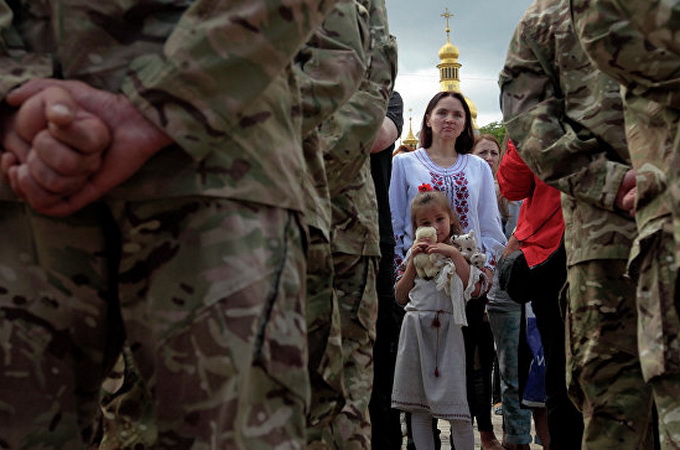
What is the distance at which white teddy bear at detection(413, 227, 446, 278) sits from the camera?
570cm

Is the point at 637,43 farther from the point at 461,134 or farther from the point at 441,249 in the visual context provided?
the point at 461,134

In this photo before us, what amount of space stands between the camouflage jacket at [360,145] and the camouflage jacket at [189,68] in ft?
5.35

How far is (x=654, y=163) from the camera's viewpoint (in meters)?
2.83

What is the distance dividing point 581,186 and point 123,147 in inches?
91.2

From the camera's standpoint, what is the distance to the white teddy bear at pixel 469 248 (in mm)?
5832

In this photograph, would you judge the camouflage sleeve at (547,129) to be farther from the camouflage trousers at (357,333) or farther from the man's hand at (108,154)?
the man's hand at (108,154)

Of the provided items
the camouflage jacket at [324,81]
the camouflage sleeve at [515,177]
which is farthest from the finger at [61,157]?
the camouflage sleeve at [515,177]

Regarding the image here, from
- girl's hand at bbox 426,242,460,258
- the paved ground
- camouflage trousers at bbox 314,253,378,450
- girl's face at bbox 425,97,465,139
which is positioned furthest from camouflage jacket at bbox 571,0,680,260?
the paved ground

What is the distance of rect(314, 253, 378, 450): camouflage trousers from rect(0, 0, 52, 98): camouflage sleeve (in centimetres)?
222

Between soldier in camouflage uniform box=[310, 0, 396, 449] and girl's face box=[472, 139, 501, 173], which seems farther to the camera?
girl's face box=[472, 139, 501, 173]

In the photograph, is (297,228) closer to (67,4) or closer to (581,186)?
(67,4)

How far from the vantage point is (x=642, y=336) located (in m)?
2.88

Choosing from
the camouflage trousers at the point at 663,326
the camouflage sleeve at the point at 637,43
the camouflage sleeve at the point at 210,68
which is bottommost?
the camouflage trousers at the point at 663,326

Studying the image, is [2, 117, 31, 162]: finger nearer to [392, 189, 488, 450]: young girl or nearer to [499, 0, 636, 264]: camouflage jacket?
[499, 0, 636, 264]: camouflage jacket
